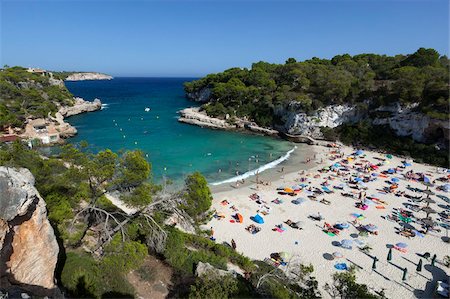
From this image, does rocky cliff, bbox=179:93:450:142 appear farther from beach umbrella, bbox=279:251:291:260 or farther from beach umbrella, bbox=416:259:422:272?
beach umbrella, bbox=279:251:291:260

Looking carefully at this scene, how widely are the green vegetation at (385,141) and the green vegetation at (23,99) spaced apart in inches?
1671

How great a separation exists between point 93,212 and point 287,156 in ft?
88.4

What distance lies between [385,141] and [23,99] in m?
53.8

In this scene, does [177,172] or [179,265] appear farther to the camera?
[177,172]

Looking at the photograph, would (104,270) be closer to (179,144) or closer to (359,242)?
(359,242)

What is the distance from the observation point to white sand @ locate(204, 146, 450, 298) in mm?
14328

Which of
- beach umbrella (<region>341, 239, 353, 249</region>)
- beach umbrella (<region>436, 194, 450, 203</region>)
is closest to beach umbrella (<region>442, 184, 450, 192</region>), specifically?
beach umbrella (<region>436, 194, 450, 203</region>)

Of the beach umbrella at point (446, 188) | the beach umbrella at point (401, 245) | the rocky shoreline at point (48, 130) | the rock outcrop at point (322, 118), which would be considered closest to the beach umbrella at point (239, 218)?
the beach umbrella at point (401, 245)

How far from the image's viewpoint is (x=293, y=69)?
57.2 meters

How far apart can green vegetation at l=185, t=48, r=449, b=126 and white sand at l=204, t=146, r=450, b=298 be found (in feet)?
52.7

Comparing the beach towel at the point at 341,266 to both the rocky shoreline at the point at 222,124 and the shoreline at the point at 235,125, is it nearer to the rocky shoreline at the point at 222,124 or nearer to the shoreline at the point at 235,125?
the shoreline at the point at 235,125

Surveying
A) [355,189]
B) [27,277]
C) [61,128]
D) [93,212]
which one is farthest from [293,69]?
[27,277]

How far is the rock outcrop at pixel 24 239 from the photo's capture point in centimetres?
598

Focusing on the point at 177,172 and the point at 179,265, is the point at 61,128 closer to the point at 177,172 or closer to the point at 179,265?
the point at 177,172
